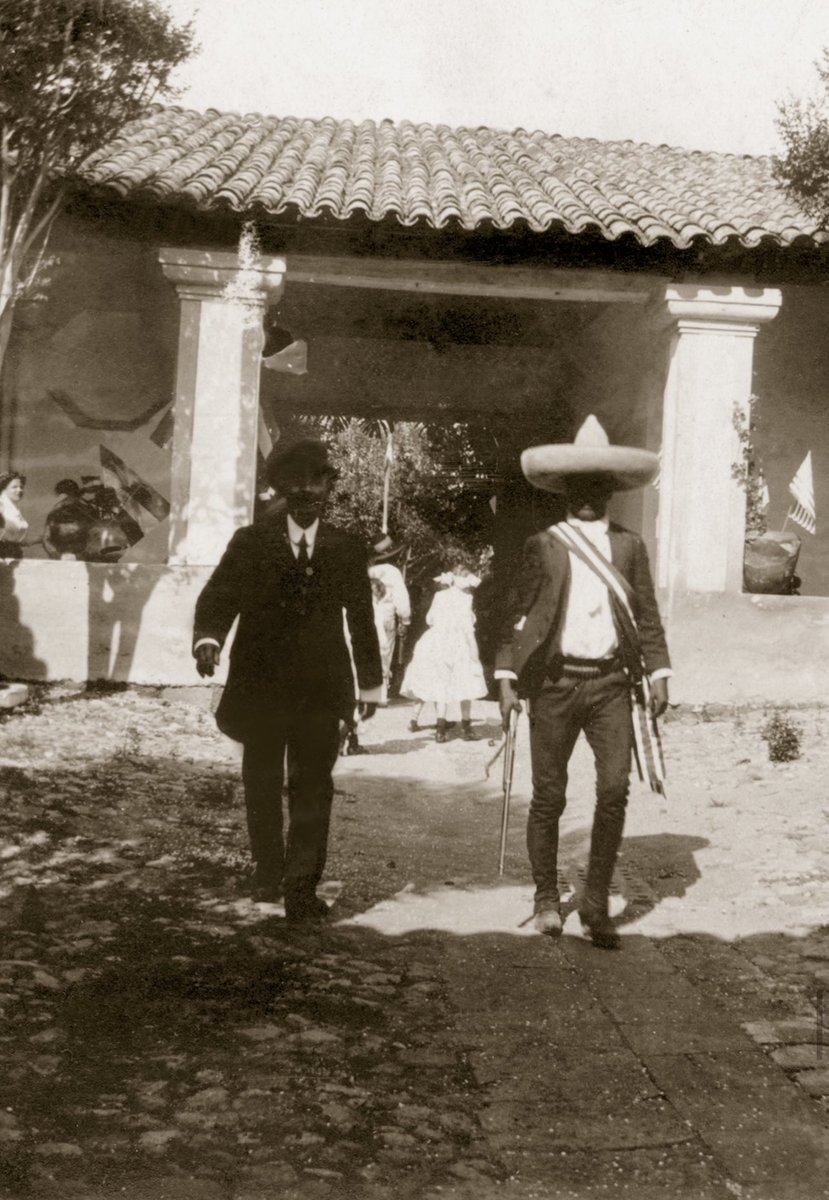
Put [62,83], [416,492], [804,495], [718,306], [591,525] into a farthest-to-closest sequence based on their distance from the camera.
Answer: [416,492] → [804,495] → [718,306] → [62,83] → [591,525]

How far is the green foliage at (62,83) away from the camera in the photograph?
8.26 metres

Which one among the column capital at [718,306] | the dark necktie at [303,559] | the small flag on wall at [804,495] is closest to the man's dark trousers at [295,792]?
the dark necktie at [303,559]

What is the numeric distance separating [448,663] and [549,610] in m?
5.51

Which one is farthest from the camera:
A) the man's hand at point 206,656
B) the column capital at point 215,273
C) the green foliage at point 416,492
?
the green foliage at point 416,492

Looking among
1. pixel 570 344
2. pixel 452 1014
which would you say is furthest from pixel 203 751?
pixel 570 344

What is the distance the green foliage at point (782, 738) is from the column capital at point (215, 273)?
5471mm

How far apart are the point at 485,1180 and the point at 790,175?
9219 millimetres

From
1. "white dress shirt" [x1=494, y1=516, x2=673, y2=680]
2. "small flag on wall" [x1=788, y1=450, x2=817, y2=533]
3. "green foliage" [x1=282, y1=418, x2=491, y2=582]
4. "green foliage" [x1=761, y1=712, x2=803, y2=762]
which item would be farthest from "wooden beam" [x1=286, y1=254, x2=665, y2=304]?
"green foliage" [x1=282, y1=418, x2=491, y2=582]

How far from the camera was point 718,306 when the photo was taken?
435 inches

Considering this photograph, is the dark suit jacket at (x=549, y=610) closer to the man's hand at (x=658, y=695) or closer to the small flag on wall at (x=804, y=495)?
the man's hand at (x=658, y=695)

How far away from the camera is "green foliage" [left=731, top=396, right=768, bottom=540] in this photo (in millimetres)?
10961

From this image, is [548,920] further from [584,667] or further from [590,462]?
[590,462]

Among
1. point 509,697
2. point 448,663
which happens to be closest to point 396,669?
point 448,663

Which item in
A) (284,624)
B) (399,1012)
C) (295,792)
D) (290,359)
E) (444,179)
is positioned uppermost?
(444,179)
